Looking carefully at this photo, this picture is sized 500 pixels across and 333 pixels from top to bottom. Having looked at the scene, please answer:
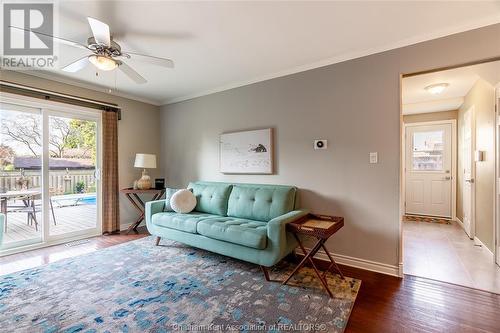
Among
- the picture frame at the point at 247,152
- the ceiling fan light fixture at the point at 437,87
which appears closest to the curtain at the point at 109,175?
the picture frame at the point at 247,152

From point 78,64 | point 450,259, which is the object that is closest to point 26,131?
point 78,64

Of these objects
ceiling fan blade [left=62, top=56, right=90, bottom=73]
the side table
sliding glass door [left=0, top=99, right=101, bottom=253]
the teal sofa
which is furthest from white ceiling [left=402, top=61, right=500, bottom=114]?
sliding glass door [left=0, top=99, right=101, bottom=253]

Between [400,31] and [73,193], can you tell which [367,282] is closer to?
[400,31]

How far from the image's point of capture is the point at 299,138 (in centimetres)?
313

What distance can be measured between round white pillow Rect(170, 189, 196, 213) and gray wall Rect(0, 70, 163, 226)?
1524mm

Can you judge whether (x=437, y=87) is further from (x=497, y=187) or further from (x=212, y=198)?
(x=212, y=198)

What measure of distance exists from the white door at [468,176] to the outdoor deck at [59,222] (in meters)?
6.05

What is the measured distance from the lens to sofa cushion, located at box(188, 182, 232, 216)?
11.0ft

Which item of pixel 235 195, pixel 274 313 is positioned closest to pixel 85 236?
pixel 235 195

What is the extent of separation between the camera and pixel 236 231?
250 cm

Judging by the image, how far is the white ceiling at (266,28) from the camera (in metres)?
1.93

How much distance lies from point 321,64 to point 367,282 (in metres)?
2.48

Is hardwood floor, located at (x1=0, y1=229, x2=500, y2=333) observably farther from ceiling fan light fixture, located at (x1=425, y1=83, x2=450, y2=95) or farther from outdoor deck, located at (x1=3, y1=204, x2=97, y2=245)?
ceiling fan light fixture, located at (x1=425, y1=83, x2=450, y2=95)

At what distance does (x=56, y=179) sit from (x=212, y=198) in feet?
7.89
